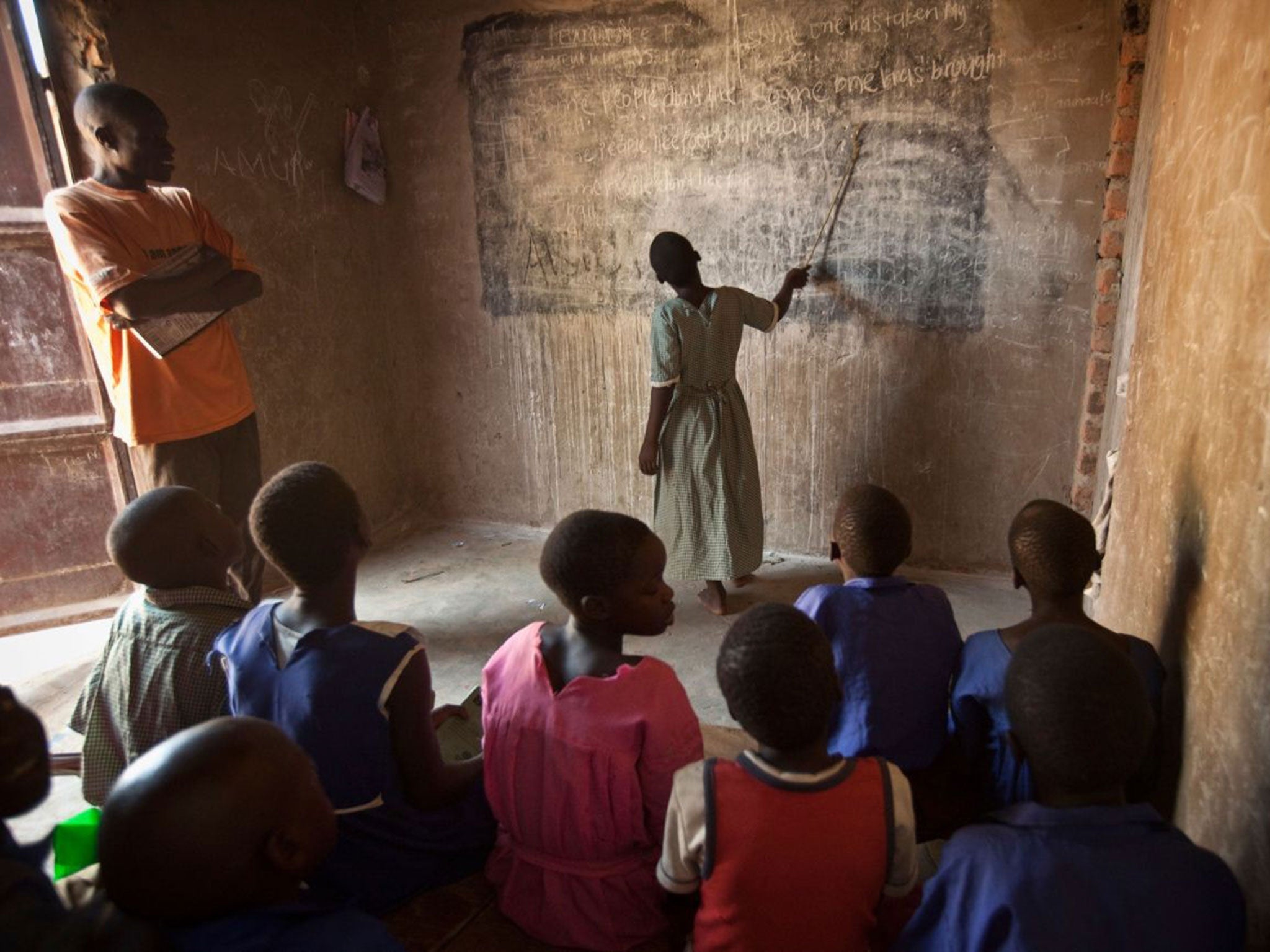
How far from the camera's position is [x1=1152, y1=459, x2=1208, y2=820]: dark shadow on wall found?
158 centimetres

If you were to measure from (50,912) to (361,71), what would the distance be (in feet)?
14.0

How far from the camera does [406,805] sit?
1.62 meters

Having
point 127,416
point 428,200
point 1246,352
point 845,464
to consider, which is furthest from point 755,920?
point 428,200

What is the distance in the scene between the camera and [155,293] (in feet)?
8.43

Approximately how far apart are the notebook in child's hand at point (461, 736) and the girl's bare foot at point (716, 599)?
1483 mm

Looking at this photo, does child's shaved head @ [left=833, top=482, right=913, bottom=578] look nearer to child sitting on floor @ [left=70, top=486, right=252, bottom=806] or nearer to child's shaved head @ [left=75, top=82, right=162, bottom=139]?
child sitting on floor @ [left=70, top=486, right=252, bottom=806]

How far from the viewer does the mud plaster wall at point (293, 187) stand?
343 cm

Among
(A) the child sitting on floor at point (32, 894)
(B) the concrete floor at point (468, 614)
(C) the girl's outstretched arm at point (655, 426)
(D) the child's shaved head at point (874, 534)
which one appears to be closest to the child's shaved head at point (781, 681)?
(D) the child's shaved head at point (874, 534)

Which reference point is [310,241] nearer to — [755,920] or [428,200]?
[428,200]

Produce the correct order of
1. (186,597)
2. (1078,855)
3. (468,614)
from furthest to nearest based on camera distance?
1. (468,614)
2. (186,597)
3. (1078,855)

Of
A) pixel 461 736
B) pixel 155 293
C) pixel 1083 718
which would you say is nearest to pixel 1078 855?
pixel 1083 718

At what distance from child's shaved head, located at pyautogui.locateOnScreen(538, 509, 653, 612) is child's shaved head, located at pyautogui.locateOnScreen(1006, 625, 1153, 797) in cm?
68

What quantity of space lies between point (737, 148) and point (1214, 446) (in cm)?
267

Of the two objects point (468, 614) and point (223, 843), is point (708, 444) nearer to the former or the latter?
point (468, 614)
